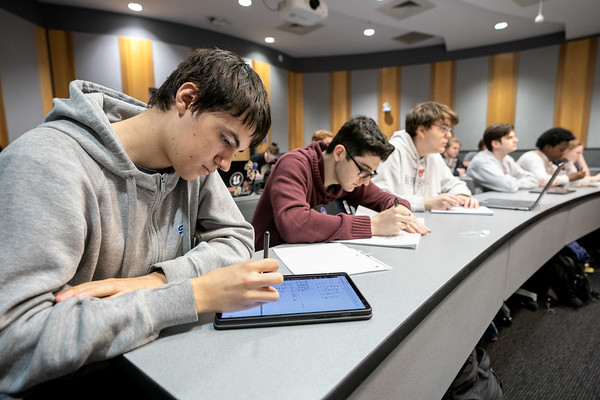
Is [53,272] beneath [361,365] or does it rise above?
above

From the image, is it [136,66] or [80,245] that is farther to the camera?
[136,66]

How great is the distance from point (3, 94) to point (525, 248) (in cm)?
568

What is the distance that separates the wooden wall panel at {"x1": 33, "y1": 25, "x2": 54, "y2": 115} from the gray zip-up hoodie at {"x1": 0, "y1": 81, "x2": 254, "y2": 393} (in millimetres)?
5124

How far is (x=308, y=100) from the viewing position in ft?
26.0

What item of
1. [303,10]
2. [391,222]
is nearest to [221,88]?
[391,222]

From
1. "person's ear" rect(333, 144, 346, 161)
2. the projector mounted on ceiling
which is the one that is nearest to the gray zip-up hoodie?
"person's ear" rect(333, 144, 346, 161)

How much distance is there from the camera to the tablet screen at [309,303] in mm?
607

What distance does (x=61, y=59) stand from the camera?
493cm

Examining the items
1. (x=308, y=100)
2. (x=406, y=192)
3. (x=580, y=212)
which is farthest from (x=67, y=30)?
(x=580, y=212)

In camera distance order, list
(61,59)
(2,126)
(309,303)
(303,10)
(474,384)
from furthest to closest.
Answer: (61,59), (303,10), (2,126), (474,384), (309,303)

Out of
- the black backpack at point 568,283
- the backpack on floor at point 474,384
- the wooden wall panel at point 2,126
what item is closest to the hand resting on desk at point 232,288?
the backpack on floor at point 474,384

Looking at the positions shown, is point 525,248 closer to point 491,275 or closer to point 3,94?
point 491,275

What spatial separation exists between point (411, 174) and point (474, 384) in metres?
1.36

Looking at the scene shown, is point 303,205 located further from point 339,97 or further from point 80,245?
point 339,97
